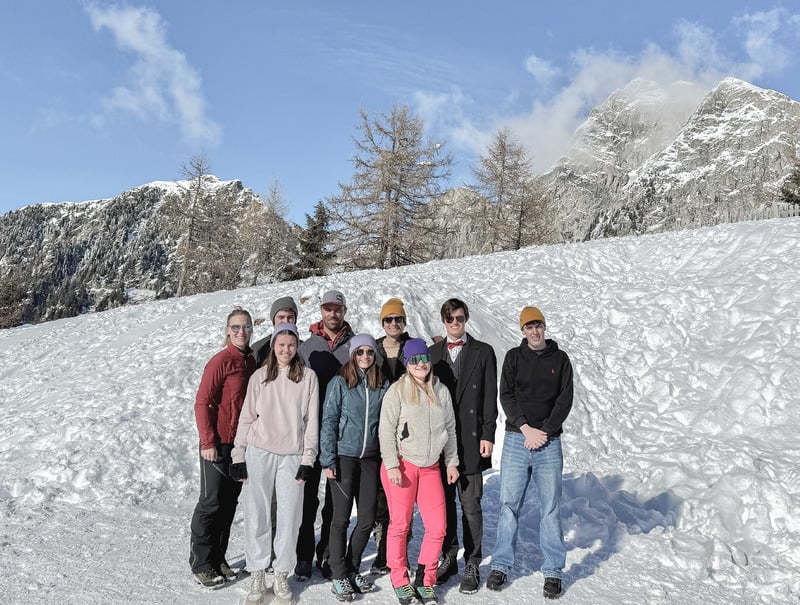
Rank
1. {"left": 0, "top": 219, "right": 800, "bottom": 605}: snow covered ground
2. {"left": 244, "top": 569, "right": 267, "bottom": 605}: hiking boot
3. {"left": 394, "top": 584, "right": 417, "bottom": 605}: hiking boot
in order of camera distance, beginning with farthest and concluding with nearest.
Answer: {"left": 0, "top": 219, "right": 800, "bottom": 605}: snow covered ground < {"left": 394, "top": 584, "right": 417, "bottom": 605}: hiking boot < {"left": 244, "top": 569, "right": 267, "bottom": 605}: hiking boot

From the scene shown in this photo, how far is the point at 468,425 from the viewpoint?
4762mm

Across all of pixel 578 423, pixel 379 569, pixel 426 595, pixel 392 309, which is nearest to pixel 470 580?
pixel 426 595

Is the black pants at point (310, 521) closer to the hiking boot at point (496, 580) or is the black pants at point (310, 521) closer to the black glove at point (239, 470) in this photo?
the black glove at point (239, 470)

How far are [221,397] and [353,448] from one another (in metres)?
1.24

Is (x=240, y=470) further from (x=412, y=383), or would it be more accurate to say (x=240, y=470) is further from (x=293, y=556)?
(x=412, y=383)

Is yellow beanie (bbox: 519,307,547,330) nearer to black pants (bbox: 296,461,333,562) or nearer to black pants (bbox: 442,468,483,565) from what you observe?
black pants (bbox: 442,468,483,565)

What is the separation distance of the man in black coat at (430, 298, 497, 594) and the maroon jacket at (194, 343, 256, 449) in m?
1.78

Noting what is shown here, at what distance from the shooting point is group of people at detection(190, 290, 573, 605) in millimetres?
4285

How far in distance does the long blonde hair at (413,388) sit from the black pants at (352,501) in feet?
2.09

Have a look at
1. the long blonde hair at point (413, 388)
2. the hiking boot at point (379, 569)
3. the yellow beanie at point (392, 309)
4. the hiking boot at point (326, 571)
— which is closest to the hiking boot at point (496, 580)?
the hiking boot at point (379, 569)

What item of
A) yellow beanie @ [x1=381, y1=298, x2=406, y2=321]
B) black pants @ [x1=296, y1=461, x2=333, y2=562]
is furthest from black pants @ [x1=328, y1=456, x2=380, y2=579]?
yellow beanie @ [x1=381, y1=298, x2=406, y2=321]

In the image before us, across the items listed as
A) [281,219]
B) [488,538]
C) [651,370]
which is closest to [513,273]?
[651,370]

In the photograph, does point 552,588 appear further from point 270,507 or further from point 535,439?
point 270,507

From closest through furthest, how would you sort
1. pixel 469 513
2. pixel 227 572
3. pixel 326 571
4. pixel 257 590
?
pixel 257 590 < pixel 227 572 < pixel 326 571 < pixel 469 513
